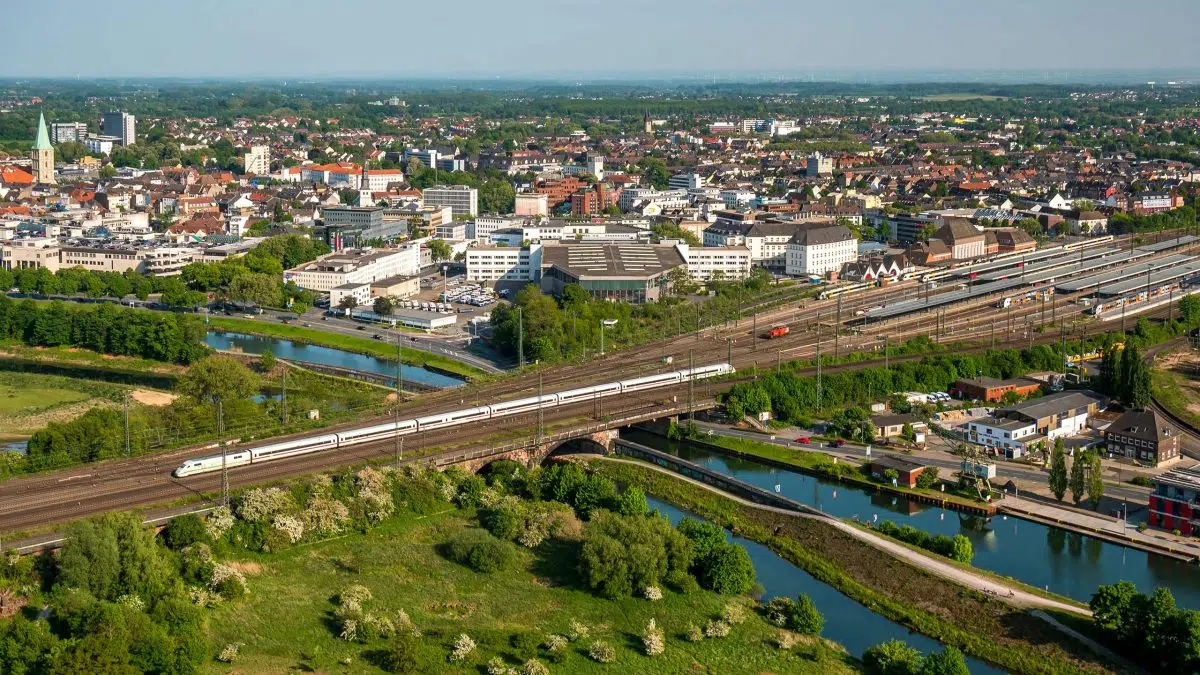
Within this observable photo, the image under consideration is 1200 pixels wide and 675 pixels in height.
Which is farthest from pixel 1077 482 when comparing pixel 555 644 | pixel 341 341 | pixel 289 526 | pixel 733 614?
pixel 341 341

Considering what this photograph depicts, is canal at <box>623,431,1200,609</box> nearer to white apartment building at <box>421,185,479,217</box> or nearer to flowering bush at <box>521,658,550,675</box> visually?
flowering bush at <box>521,658,550,675</box>

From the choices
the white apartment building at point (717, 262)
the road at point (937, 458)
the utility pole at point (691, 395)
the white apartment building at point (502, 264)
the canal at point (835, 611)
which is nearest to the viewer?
the canal at point (835, 611)

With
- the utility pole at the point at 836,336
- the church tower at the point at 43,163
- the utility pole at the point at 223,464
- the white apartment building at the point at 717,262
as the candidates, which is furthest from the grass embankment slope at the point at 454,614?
the church tower at the point at 43,163

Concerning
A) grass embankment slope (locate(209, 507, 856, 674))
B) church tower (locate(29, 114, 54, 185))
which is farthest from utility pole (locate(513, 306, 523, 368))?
church tower (locate(29, 114, 54, 185))

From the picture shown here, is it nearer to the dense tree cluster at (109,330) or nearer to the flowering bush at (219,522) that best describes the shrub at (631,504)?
→ the flowering bush at (219,522)

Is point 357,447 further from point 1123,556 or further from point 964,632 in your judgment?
point 1123,556

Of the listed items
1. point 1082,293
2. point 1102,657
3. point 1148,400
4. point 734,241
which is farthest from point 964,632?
point 734,241
